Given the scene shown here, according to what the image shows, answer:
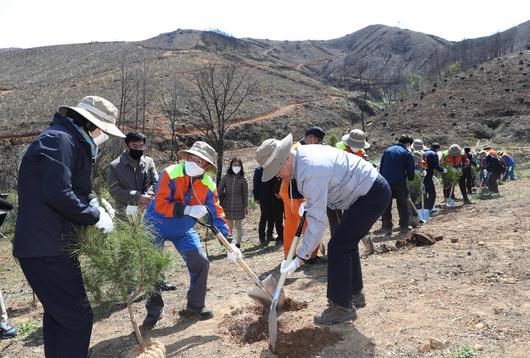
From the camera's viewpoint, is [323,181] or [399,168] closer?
[323,181]

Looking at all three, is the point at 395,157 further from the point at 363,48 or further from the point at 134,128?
the point at 363,48

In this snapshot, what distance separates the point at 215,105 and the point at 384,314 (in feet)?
77.3

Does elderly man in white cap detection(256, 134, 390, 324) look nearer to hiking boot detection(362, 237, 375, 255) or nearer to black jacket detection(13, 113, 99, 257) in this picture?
black jacket detection(13, 113, 99, 257)

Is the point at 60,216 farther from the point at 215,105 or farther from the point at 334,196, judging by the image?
the point at 215,105

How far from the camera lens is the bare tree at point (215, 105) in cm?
2598

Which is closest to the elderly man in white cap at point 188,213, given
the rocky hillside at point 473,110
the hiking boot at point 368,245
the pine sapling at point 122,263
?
the pine sapling at point 122,263

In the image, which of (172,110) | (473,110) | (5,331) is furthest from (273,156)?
(172,110)

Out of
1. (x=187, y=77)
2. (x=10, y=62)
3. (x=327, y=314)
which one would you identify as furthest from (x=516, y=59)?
(x=10, y=62)

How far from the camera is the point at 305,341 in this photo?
3.75m

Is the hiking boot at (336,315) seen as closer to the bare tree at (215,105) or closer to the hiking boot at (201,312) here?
the hiking boot at (201,312)

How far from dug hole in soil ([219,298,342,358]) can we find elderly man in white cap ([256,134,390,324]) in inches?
9.3

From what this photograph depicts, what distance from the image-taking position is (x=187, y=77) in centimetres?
5188

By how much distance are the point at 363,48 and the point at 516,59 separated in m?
101

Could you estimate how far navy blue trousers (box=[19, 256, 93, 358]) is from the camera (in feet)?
10.1
